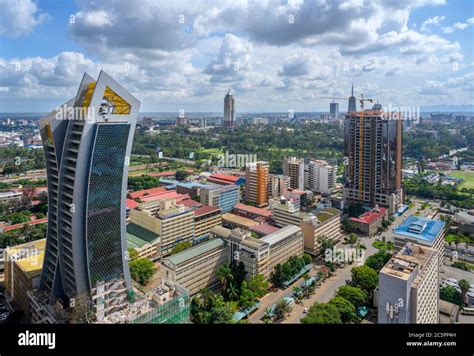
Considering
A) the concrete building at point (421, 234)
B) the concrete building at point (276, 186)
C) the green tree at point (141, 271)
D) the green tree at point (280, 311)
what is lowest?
the green tree at point (280, 311)

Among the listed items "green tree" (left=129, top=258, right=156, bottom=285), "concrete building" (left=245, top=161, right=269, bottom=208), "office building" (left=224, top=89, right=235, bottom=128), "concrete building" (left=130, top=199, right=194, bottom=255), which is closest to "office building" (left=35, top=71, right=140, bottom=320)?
"green tree" (left=129, top=258, right=156, bottom=285)

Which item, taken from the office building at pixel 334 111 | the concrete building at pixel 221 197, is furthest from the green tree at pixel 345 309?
the office building at pixel 334 111

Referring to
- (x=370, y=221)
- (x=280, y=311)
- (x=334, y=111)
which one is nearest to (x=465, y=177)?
(x=370, y=221)

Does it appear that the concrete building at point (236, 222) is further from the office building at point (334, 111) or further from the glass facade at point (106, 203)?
the office building at point (334, 111)

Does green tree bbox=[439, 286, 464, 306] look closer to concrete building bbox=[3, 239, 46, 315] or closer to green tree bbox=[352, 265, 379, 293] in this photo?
green tree bbox=[352, 265, 379, 293]

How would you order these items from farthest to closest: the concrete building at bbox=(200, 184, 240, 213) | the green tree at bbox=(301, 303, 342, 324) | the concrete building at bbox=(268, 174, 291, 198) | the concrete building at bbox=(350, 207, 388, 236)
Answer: the concrete building at bbox=(268, 174, 291, 198)
the concrete building at bbox=(200, 184, 240, 213)
the concrete building at bbox=(350, 207, 388, 236)
the green tree at bbox=(301, 303, 342, 324)
